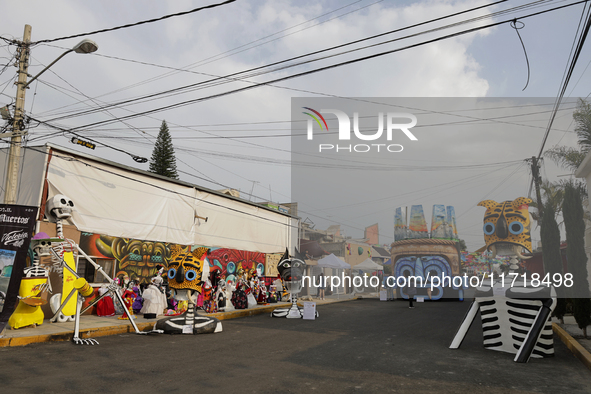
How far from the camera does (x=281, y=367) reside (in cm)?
Result: 689

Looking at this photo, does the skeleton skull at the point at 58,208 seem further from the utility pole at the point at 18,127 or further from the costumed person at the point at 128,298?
the costumed person at the point at 128,298

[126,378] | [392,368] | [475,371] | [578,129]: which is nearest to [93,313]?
[126,378]

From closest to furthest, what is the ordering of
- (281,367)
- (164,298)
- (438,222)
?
1. (281,367)
2. (164,298)
3. (438,222)

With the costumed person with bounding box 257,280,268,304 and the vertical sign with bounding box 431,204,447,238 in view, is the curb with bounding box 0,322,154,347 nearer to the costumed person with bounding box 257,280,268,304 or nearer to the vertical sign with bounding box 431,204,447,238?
the costumed person with bounding box 257,280,268,304

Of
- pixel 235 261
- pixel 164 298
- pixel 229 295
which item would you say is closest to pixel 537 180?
pixel 229 295

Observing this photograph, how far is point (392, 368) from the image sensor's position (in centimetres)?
688

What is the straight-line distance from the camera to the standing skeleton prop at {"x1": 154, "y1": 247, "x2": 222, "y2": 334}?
10883mm

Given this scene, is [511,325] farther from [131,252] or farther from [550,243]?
[131,252]

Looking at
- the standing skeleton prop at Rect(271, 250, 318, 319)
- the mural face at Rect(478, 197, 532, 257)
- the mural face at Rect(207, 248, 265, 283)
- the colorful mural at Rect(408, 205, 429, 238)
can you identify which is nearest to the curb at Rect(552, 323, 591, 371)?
the mural face at Rect(478, 197, 532, 257)

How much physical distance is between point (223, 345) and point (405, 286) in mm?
25131

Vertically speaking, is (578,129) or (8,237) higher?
(578,129)

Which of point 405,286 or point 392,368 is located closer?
point 392,368

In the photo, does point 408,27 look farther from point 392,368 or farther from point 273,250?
point 273,250

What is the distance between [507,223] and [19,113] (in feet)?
62.5
